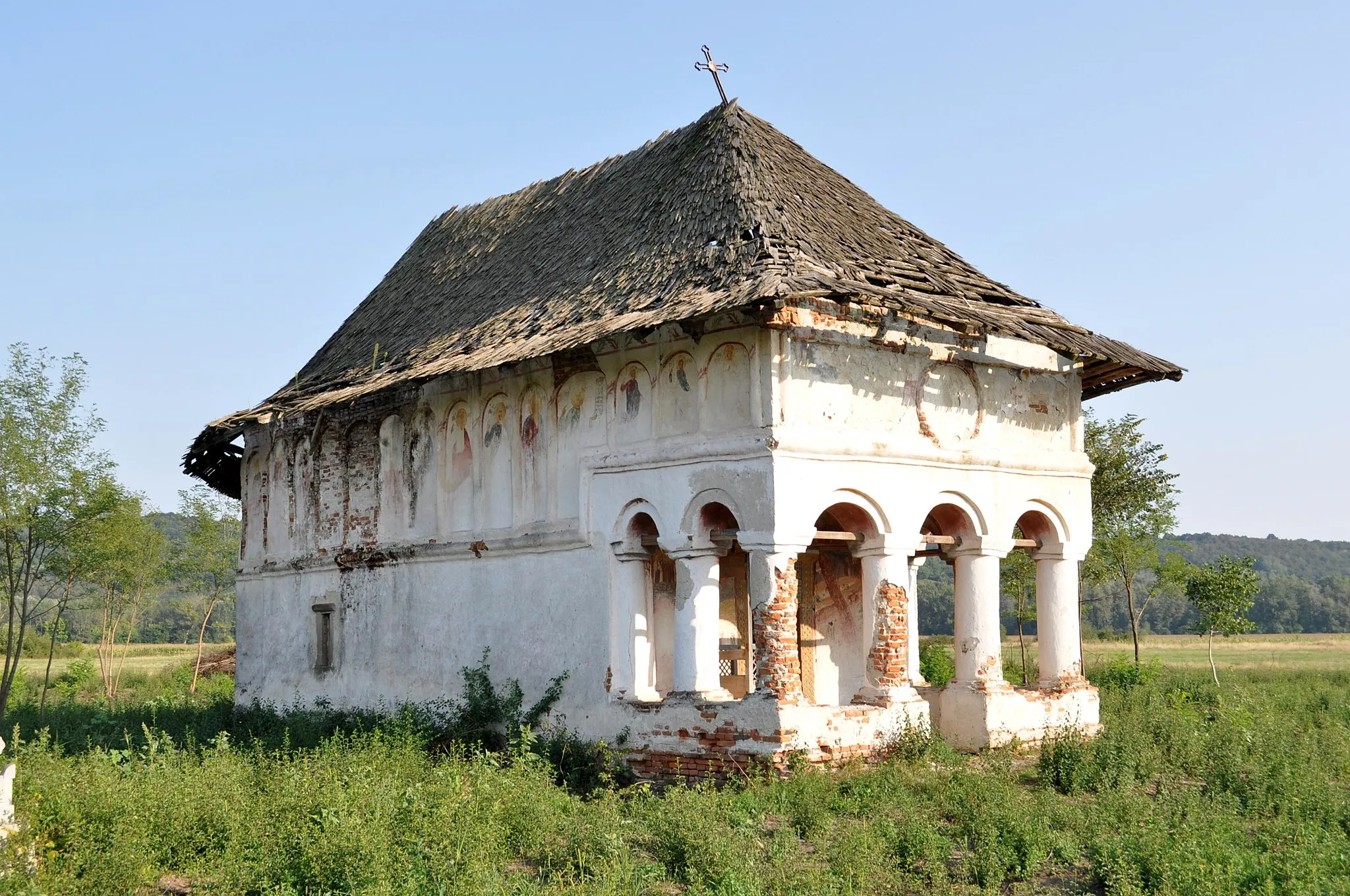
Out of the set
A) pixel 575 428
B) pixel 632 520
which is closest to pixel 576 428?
pixel 575 428

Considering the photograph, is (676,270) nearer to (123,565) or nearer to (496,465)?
(496,465)

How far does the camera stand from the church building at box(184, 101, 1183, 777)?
12539mm

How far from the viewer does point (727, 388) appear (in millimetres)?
12719

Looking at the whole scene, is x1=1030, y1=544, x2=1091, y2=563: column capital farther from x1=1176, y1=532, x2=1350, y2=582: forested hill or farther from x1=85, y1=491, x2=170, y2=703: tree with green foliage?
x1=1176, y1=532, x2=1350, y2=582: forested hill

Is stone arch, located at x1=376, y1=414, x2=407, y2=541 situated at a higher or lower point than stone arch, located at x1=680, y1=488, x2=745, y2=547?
higher

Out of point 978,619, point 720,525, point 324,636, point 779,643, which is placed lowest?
point 324,636

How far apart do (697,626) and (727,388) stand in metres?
2.36

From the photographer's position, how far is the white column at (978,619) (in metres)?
14.2

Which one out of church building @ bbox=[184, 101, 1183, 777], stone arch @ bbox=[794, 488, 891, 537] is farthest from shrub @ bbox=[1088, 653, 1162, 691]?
stone arch @ bbox=[794, 488, 891, 537]

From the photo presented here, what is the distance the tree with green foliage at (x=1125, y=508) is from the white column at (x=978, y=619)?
43.4 feet

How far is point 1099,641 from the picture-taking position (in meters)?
54.1

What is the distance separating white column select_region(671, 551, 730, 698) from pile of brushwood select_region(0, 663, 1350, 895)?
3.72ft

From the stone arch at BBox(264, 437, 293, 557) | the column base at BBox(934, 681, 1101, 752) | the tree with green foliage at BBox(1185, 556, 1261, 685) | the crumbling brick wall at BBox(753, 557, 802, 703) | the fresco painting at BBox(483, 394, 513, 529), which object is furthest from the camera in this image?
the tree with green foliage at BBox(1185, 556, 1261, 685)

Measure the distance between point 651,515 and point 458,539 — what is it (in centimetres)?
364
